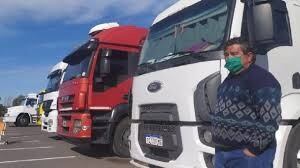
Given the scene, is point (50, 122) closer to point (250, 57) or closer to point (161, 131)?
point (161, 131)

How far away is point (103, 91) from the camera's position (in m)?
10.6

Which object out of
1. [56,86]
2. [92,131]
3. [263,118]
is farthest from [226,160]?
[56,86]

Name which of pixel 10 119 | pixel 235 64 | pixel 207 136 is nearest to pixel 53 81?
pixel 207 136

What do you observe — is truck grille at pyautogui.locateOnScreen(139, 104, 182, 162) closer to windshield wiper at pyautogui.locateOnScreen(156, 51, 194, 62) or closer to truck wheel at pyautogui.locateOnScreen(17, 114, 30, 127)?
windshield wiper at pyautogui.locateOnScreen(156, 51, 194, 62)

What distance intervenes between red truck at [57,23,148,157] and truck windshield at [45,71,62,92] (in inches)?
251

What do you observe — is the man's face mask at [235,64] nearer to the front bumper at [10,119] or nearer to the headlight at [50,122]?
the headlight at [50,122]

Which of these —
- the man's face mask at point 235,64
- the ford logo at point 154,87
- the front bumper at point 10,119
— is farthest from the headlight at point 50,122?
→ the front bumper at point 10,119

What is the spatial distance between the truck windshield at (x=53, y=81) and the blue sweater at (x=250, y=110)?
46.1 feet

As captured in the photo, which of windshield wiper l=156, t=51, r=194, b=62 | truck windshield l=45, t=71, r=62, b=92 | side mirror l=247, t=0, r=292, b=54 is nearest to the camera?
side mirror l=247, t=0, r=292, b=54

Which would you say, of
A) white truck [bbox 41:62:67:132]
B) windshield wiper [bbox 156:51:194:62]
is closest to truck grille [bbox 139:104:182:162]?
windshield wiper [bbox 156:51:194:62]

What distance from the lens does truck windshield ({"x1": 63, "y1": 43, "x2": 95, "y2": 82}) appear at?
10.7m

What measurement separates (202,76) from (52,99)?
1177cm

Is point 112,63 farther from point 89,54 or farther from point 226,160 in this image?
point 226,160

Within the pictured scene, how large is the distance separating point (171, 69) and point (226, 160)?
8.05 ft
